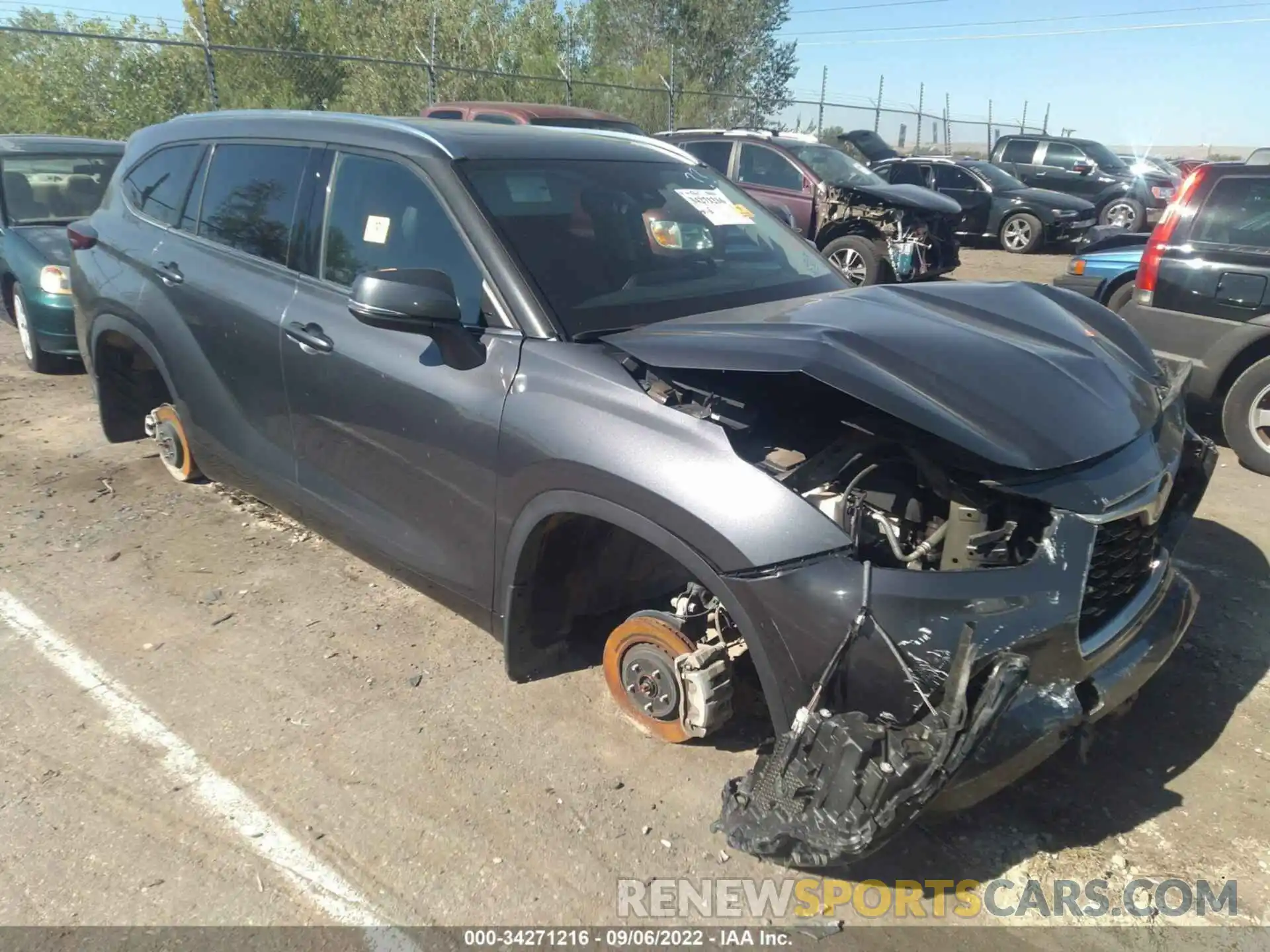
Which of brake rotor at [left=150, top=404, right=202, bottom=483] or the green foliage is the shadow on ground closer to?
brake rotor at [left=150, top=404, right=202, bottom=483]

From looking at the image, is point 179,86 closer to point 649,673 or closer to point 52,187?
point 52,187

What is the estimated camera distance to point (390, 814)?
2803 millimetres

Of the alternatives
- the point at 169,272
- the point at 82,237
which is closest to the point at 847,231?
the point at 82,237

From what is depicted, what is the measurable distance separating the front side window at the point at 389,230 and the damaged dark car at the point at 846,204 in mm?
7918

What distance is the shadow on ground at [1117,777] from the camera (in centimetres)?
265

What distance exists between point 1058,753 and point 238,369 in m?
3.39

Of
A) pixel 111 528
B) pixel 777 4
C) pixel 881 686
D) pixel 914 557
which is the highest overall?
pixel 777 4

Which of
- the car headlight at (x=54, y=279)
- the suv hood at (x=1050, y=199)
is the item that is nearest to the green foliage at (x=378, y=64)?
the suv hood at (x=1050, y=199)

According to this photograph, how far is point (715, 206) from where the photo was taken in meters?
3.79

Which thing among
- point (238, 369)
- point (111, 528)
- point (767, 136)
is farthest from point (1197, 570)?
point (767, 136)

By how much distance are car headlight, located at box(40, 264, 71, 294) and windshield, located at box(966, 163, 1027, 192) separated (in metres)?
14.5

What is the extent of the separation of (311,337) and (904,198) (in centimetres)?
917

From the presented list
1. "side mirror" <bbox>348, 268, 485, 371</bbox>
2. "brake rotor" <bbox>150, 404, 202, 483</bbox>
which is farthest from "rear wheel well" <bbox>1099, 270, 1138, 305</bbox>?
"brake rotor" <bbox>150, 404, 202, 483</bbox>

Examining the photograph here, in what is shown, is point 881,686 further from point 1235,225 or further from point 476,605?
point 1235,225
